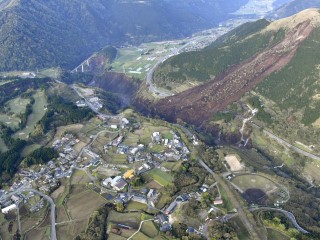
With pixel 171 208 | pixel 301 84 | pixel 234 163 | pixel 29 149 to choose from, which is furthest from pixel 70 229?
pixel 301 84

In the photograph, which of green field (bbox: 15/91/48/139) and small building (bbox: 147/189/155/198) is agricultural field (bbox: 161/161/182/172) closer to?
small building (bbox: 147/189/155/198)

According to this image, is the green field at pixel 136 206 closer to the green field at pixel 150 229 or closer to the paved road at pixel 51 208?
the green field at pixel 150 229

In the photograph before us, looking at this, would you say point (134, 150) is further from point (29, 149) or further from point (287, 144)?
point (287, 144)

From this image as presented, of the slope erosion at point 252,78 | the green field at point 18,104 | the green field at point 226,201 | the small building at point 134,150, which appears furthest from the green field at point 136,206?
the green field at point 18,104

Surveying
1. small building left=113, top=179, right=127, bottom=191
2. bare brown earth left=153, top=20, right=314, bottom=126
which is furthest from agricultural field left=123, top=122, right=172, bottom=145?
bare brown earth left=153, top=20, right=314, bottom=126

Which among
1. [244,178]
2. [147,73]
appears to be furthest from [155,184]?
[147,73]

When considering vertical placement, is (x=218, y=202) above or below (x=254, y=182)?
above
